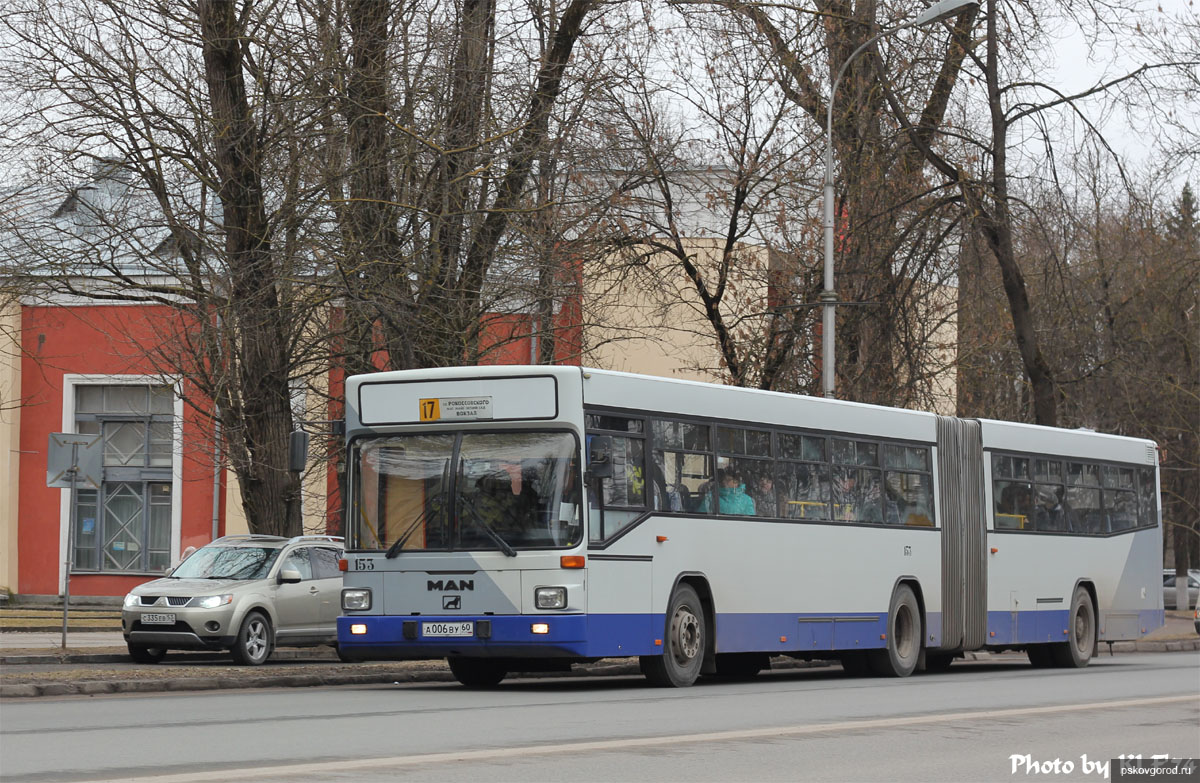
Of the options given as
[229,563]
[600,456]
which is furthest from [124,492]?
[600,456]

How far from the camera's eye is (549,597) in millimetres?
15625

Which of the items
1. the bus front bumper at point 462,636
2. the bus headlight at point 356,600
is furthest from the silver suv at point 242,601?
the bus front bumper at point 462,636

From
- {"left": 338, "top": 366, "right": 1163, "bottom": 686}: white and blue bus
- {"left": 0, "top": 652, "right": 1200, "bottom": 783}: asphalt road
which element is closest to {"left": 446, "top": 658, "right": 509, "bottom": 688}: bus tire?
{"left": 338, "top": 366, "right": 1163, "bottom": 686}: white and blue bus

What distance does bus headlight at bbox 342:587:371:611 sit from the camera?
1634 centimetres

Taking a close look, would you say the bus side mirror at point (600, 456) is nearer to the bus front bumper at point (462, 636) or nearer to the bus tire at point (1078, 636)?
the bus front bumper at point (462, 636)

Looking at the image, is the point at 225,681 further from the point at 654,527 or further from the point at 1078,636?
the point at 1078,636

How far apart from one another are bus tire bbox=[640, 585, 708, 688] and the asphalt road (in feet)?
1.01

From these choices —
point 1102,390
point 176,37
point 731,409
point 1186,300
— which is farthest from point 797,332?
point 1102,390

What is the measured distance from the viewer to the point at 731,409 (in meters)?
18.1

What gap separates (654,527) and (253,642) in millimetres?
6966

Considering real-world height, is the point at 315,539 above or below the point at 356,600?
above

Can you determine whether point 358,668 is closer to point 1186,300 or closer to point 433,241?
point 433,241

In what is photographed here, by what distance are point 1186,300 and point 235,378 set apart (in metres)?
25.1

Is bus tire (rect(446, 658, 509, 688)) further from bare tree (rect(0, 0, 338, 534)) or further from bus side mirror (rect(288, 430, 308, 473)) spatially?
bare tree (rect(0, 0, 338, 534))
